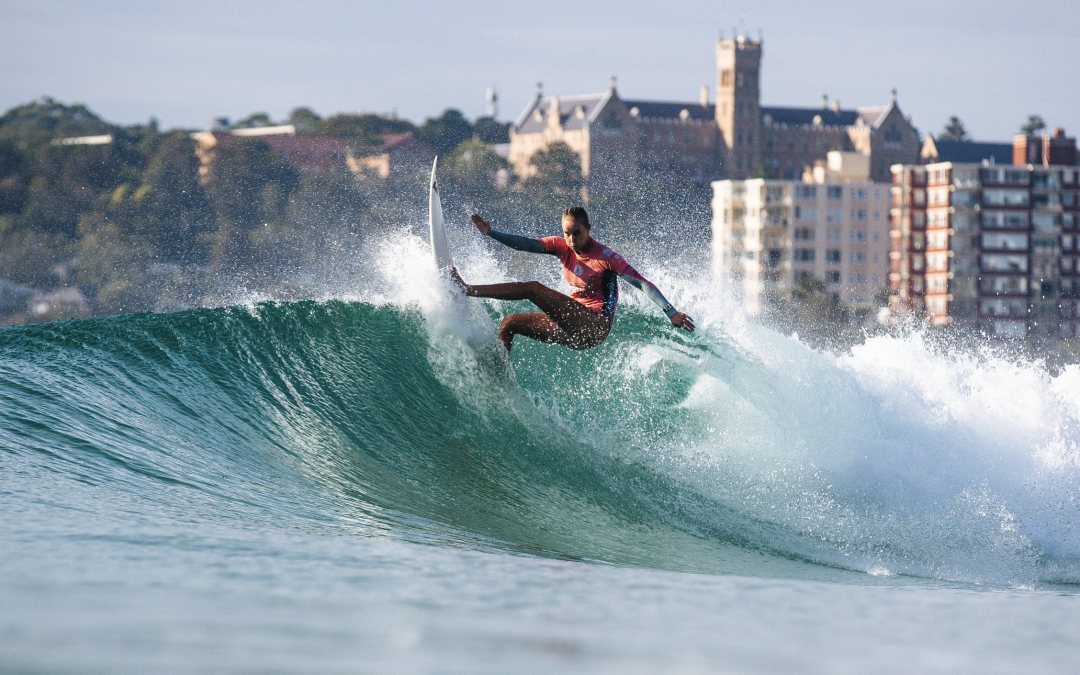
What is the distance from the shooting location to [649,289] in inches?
314

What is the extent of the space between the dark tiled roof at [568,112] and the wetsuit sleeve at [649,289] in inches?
3688

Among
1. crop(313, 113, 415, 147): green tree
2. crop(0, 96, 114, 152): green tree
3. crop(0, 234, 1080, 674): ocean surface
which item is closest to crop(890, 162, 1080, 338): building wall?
crop(313, 113, 415, 147): green tree

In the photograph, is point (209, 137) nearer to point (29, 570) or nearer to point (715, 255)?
point (715, 255)

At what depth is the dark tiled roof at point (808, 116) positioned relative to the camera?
396 feet

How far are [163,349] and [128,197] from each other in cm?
4669

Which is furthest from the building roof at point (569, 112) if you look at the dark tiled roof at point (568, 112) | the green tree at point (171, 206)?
the green tree at point (171, 206)

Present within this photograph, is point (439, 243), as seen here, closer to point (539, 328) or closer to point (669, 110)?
point (539, 328)

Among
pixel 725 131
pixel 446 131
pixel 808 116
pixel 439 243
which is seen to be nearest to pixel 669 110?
pixel 725 131

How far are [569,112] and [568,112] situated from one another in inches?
3.3

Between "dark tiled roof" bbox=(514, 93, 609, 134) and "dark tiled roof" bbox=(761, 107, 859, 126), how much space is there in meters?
24.3

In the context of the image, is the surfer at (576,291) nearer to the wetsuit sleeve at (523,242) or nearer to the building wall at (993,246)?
the wetsuit sleeve at (523,242)

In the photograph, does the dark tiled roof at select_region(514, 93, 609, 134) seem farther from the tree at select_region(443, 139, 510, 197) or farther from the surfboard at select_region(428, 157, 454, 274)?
the surfboard at select_region(428, 157, 454, 274)

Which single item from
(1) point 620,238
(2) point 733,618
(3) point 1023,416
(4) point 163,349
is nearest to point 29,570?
(2) point 733,618

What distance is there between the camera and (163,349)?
9.71m
